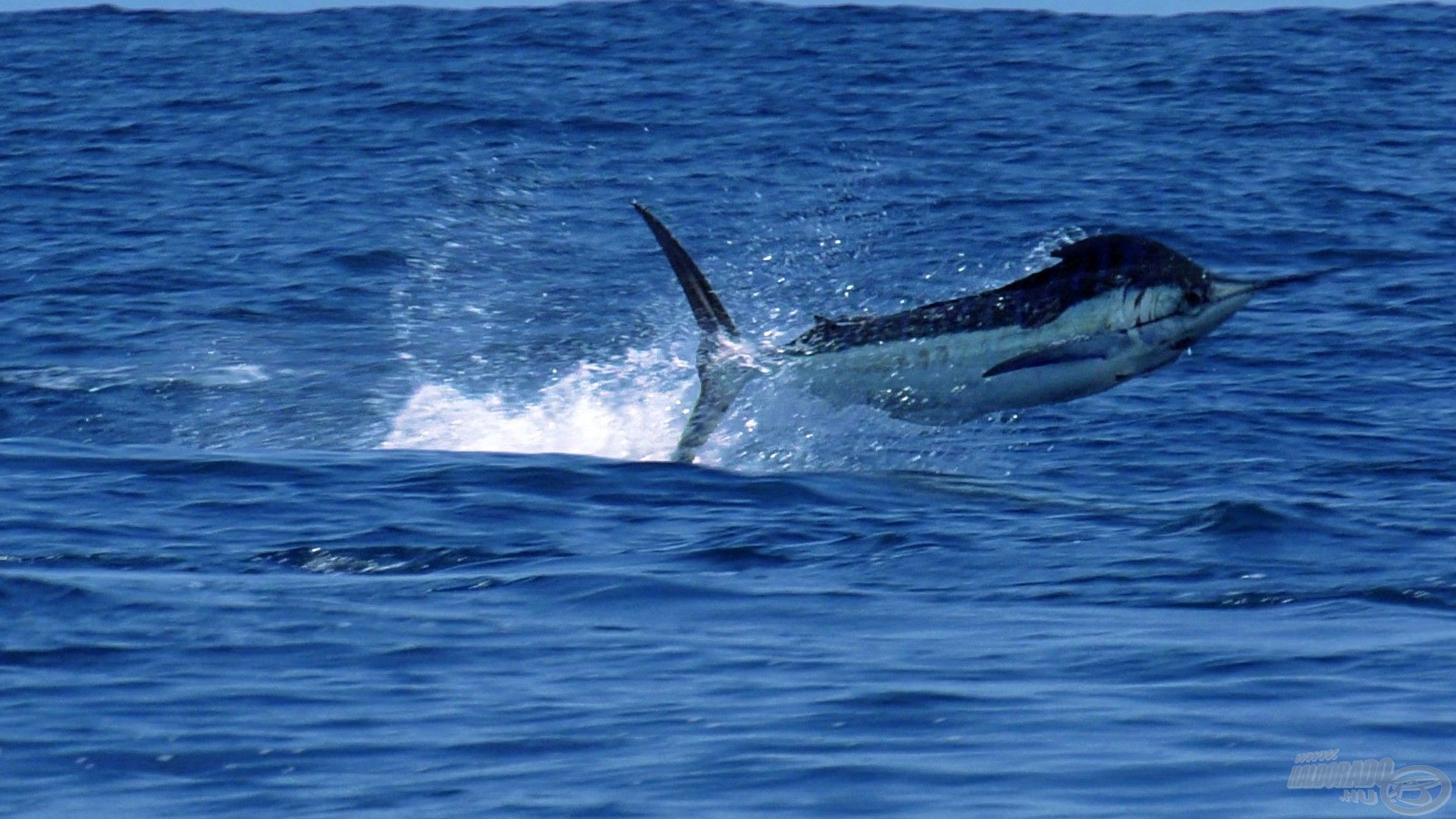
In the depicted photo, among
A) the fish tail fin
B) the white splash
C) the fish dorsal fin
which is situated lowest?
the white splash

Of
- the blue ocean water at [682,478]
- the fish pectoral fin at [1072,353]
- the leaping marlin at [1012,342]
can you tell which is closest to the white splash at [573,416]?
the blue ocean water at [682,478]

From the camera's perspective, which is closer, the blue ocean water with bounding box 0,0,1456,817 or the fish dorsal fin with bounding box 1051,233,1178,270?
the blue ocean water with bounding box 0,0,1456,817

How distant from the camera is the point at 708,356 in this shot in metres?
10.4

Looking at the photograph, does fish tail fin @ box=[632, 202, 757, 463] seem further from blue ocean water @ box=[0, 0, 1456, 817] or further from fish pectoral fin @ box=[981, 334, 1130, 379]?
fish pectoral fin @ box=[981, 334, 1130, 379]

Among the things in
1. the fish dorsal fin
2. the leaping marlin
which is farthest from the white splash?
the fish dorsal fin

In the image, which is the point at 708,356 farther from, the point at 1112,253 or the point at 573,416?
the point at 573,416

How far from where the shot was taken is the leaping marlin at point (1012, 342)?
374 inches

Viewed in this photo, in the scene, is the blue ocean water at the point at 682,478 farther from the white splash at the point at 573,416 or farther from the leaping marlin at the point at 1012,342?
the leaping marlin at the point at 1012,342

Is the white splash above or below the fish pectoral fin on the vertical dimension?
below

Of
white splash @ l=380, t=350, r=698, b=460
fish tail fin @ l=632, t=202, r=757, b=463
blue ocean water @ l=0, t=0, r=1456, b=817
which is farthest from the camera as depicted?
white splash @ l=380, t=350, r=698, b=460

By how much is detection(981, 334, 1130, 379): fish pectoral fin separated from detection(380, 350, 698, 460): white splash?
2.51 m

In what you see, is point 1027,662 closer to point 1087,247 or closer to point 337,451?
point 1087,247

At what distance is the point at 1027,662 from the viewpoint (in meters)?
6.91

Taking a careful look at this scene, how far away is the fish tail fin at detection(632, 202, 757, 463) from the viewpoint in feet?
33.6
